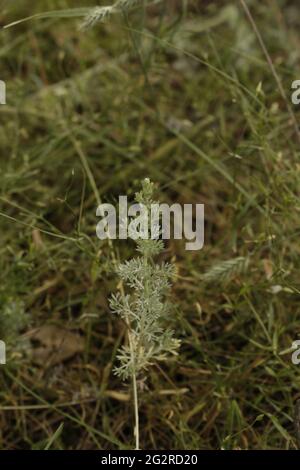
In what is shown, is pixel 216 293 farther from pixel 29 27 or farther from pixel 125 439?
pixel 29 27

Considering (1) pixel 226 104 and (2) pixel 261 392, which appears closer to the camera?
(2) pixel 261 392

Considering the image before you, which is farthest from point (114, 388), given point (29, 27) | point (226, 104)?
point (29, 27)

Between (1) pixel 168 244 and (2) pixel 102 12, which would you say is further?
(1) pixel 168 244

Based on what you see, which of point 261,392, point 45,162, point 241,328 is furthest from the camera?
point 45,162

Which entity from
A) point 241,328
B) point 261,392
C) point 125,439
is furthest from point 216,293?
point 125,439

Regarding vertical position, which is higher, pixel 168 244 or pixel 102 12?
pixel 102 12

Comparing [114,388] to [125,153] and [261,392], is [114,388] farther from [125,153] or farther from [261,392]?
[125,153]
